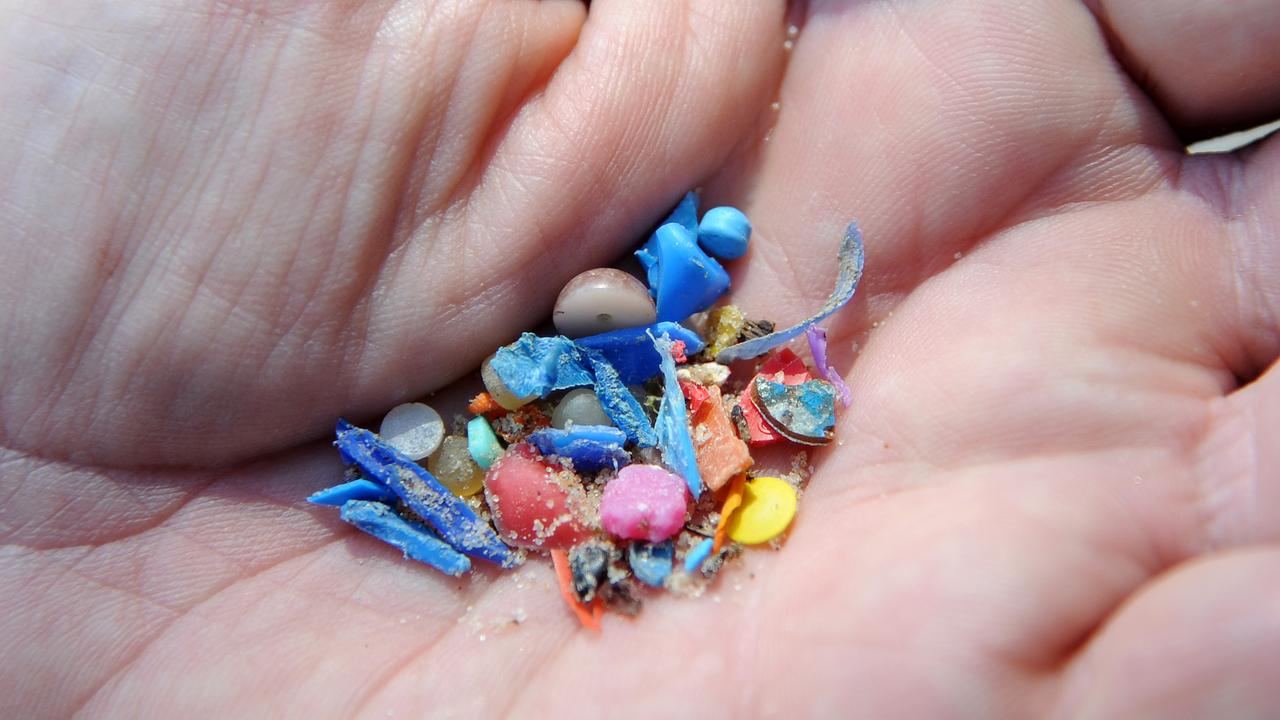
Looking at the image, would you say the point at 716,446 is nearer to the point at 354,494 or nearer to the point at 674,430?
the point at 674,430

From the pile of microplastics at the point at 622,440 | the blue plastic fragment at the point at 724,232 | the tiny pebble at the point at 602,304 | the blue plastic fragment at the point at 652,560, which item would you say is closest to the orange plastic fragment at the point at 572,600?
the pile of microplastics at the point at 622,440

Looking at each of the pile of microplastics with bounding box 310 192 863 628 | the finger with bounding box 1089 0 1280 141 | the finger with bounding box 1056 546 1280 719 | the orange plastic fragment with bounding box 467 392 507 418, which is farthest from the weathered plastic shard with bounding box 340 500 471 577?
the finger with bounding box 1089 0 1280 141

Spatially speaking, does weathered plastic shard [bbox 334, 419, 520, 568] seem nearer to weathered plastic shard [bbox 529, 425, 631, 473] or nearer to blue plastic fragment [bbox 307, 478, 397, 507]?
blue plastic fragment [bbox 307, 478, 397, 507]

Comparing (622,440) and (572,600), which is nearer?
(572,600)

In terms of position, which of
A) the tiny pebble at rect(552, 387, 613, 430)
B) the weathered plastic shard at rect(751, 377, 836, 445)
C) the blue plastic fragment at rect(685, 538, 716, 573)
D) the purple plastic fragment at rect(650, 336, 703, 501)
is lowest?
the blue plastic fragment at rect(685, 538, 716, 573)

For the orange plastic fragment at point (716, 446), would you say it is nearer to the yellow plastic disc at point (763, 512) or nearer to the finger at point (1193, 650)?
the yellow plastic disc at point (763, 512)

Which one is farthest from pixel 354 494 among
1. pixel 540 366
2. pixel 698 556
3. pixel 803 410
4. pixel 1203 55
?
pixel 1203 55

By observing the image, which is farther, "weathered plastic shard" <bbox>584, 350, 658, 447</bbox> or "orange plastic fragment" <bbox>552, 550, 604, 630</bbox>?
"weathered plastic shard" <bbox>584, 350, 658, 447</bbox>
